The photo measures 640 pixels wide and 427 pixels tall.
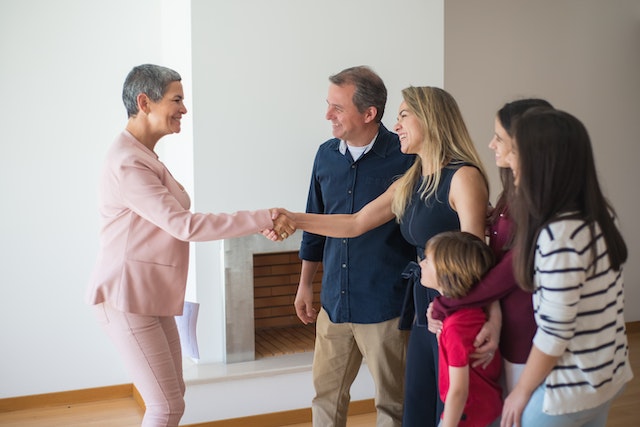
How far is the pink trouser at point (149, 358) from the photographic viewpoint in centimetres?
220

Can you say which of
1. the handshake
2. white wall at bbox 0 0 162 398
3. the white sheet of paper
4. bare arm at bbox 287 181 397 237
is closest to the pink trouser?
the white sheet of paper

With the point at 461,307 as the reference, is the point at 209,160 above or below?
above

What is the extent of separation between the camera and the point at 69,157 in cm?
367

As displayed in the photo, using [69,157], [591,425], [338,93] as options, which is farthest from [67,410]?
[591,425]

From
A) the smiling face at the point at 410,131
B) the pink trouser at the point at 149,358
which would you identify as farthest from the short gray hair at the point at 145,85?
the smiling face at the point at 410,131

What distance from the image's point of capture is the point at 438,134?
2156 mm

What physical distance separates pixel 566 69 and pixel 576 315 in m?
3.70

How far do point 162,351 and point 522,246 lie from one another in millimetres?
1172

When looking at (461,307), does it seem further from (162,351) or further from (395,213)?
(162,351)

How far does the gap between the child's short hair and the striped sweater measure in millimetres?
181

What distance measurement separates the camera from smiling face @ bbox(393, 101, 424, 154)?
220 centimetres

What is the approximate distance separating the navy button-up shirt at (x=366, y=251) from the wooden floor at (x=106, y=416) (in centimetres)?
110

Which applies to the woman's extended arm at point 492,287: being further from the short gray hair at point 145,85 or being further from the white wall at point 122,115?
the white wall at point 122,115

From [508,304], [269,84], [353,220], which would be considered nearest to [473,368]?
[508,304]
